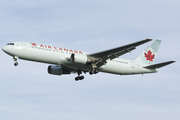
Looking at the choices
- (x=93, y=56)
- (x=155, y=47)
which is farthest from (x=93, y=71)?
(x=155, y=47)

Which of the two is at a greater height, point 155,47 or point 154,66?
point 155,47

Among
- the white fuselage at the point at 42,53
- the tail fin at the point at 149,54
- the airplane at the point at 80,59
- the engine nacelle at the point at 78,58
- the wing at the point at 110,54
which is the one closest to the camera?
the wing at the point at 110,54

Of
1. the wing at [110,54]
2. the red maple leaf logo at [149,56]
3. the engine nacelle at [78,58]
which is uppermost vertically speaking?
the red maple leaf logo at [149,56]

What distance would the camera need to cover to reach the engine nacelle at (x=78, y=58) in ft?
141

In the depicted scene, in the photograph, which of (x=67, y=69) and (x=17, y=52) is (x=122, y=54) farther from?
(x=17, y=52)

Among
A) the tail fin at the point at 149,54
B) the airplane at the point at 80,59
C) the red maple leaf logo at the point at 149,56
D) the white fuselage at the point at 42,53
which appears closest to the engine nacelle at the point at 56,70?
the airplane at the point at 80,59

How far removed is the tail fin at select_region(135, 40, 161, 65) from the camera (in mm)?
52125

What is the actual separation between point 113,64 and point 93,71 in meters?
3.30

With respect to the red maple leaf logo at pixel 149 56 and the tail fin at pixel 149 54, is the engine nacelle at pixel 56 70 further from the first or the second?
the red maple leaf logo at pixel 149 56

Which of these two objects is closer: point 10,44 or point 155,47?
point 10,44

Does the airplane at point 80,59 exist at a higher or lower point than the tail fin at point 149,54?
lower

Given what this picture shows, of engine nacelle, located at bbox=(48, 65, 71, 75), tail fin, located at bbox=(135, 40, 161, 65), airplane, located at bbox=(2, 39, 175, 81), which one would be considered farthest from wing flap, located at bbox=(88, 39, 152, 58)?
tail fin, located at bbox=(135, 40, 161, 65)

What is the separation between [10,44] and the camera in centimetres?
4259

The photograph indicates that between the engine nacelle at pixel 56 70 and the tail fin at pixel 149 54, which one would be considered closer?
the engine nacelle at pixel 56 70
